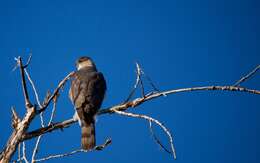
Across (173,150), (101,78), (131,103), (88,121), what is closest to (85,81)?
(101,78)

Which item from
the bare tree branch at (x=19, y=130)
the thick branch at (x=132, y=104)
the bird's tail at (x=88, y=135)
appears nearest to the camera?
the bare tree branch at (x=19, y=130)

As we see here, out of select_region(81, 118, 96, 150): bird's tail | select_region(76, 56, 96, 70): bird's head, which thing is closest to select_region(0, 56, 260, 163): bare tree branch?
select_region(81, 118, 96, 150): bird's tail

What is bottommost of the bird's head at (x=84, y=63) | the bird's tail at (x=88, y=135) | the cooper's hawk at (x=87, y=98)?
the bird's tail at (x=88, y=135)

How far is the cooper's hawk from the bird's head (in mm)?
620

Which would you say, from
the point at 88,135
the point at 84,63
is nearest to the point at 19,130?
the point at 88,135

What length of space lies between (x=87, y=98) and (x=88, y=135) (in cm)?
63

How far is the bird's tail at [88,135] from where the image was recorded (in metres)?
5.24

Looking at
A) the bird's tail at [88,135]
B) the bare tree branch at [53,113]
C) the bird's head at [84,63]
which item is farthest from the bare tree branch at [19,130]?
the bird's head at [84,63]

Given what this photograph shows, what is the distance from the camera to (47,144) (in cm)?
7469

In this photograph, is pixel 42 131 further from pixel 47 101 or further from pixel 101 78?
pixel 101 78

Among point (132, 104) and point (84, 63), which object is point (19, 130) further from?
point (84, 63)

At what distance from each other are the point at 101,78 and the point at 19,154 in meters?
2.84

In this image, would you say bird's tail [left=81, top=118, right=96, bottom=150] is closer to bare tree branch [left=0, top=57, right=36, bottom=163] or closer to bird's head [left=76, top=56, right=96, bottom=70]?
bare tree branch [left=0, top=57, right=36, bottom=163]

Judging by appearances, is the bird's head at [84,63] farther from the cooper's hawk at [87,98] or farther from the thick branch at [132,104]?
the thick branch at [132,104]
